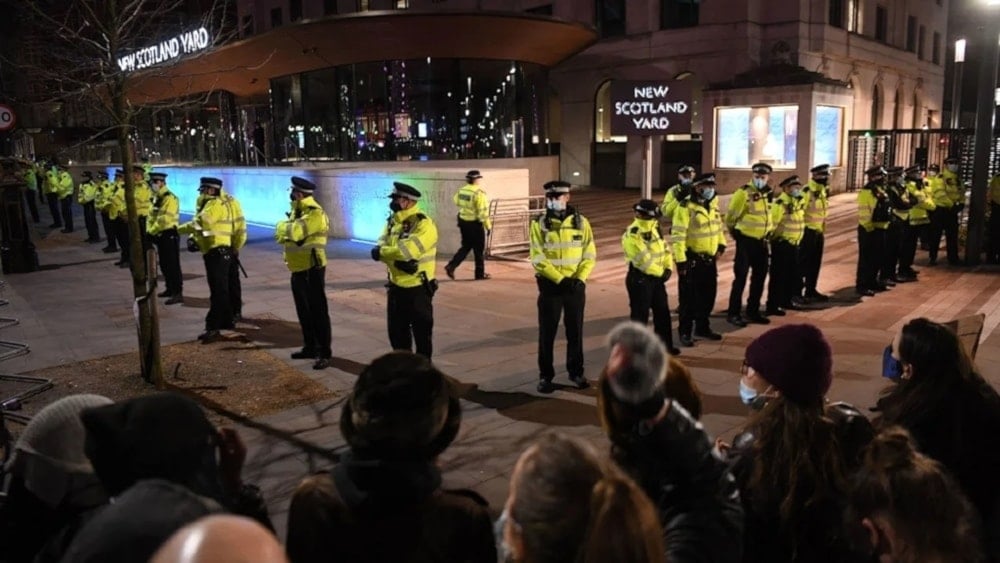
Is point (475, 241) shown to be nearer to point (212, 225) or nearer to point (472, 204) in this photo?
point (472, 204)

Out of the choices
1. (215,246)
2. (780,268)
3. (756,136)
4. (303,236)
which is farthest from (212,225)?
(756,136)

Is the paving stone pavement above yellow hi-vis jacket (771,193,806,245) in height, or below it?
below

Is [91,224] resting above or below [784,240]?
below

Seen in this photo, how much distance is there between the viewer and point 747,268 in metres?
10.0

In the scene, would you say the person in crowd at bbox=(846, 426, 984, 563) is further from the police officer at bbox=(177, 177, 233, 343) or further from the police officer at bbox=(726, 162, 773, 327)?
the police officer at bbox=(177, 177, 233, 343)

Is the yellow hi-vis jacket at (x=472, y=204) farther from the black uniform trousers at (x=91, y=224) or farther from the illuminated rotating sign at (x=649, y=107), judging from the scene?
the black uniform trousers at (x=91, y=224)

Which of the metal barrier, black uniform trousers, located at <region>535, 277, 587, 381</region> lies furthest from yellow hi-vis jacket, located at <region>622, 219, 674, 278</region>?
the metal barrier

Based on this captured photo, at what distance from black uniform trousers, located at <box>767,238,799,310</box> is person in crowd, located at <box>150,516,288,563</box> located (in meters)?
10.1

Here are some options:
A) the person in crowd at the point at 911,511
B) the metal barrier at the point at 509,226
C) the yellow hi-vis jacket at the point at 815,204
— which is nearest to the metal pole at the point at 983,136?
the yellow hi-vis jacket at the point at 815,204

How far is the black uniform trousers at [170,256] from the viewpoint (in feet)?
39.4

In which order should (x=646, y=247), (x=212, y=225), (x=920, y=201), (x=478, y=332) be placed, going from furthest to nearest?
(x=920, y=201)
(x=478, y=332)
(x=212, y=225)
(x=646, y=247)

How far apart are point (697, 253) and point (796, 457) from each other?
22.8 ft

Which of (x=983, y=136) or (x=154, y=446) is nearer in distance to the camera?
(x=154, y=446)

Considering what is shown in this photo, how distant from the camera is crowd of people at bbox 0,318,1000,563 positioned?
1.76 m
